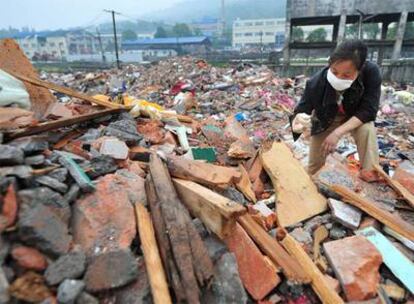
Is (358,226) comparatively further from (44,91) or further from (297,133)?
(44,91)

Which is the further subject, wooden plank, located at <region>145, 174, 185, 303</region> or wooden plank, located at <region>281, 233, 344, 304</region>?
wooden plank, located at <region>281, 233, 344, 304</region>

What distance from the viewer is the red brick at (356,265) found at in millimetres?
1835

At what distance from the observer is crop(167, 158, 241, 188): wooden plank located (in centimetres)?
233

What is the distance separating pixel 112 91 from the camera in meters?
12.1

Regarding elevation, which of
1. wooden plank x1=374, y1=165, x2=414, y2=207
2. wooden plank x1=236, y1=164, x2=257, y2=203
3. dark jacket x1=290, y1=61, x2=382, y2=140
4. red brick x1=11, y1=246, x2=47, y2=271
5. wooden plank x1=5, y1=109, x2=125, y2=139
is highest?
dark jacket x1=290, y1=61, x2=382, y2=140

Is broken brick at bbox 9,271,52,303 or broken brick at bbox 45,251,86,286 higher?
broken brick at bbox 45,251,86,286

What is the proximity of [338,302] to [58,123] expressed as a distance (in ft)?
8.95

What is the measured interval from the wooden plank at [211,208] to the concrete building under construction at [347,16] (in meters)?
19.9

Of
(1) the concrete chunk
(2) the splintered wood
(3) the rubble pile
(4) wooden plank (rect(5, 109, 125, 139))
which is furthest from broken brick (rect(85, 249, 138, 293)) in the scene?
(1) the concrete chunk

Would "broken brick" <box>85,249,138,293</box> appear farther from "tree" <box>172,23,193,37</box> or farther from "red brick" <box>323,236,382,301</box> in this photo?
"tree" <box>172,23,193,37</box>

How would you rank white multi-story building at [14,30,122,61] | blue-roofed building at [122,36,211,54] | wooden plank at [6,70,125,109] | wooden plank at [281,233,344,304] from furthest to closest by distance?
white multi-story building at [14,30,122,61] < blue-roofed building at [122,36,211,54] < wooden plank at [6,70,125,109] < wooden plank at [281,233,344,304]

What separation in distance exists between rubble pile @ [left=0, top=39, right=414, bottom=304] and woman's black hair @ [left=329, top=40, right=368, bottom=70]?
101cm

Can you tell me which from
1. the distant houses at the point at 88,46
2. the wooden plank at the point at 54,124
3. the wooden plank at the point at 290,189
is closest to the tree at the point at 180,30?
the distant houses at the point at 88,46

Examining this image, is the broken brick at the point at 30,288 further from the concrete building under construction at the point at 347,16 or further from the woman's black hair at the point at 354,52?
the concrete building under construction at the point at 347,16
